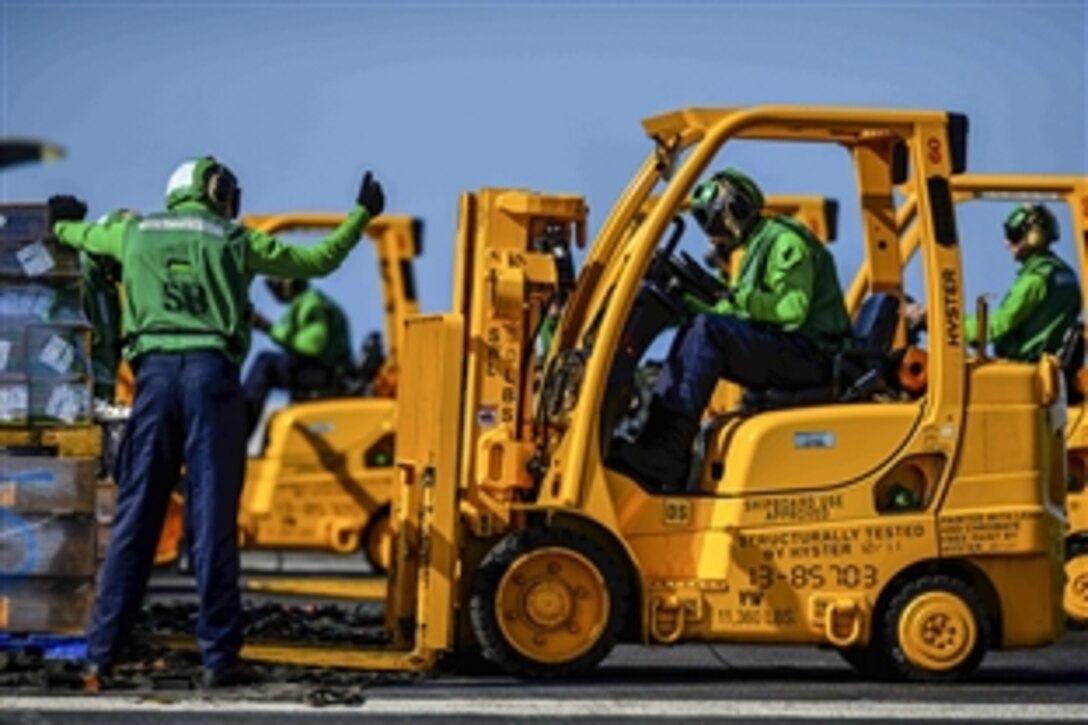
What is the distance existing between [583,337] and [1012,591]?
201cm

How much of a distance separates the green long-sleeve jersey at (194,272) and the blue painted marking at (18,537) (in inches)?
32.4

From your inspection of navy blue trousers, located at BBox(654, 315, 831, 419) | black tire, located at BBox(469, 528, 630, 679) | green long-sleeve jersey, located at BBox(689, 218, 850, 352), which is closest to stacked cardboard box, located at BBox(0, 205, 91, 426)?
black tire, located at BBox(469, 528, 630, 679)

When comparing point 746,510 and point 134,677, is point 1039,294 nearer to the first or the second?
point 746,510

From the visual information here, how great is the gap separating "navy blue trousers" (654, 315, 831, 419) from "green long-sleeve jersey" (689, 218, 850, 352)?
3.3 inches

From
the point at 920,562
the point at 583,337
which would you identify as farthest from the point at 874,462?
the point at 583,337

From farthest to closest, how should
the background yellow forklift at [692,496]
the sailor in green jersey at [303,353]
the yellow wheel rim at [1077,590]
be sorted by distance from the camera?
the sailor in green jersey at [303,353] < the yellow wheel rim at [1077,590] < the background yellow forklift at [692,496]

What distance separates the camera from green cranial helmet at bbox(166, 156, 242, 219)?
1138cm

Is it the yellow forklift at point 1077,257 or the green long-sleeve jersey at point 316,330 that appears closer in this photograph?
the yellow forklift at point 1077,257

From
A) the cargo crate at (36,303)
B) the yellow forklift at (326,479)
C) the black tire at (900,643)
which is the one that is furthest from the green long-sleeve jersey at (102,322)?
the yellow forklift at (326,479)

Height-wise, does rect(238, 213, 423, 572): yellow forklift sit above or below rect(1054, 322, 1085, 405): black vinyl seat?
below

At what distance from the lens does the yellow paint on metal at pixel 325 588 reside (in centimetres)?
1816

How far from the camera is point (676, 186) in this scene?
1181 cm

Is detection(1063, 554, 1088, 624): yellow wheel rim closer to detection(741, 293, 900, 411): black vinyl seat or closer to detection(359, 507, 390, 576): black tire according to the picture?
detection(741, 293, 900, 411): black vinyl seat

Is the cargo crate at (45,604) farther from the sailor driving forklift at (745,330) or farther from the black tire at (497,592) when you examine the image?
the sailor driving forklift at (745,330)
